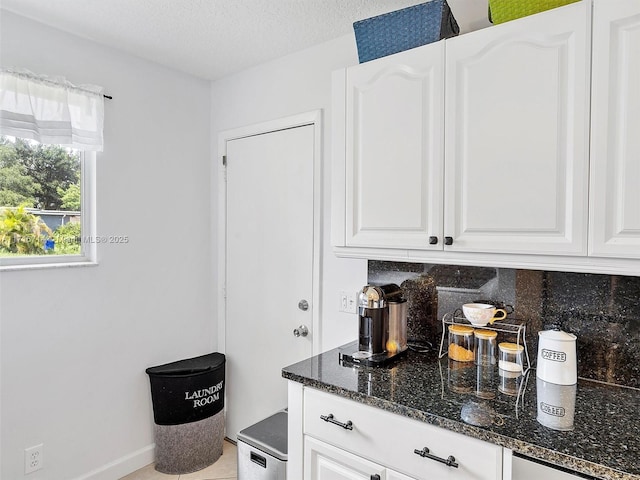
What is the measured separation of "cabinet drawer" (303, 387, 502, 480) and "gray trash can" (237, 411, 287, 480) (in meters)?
0.44

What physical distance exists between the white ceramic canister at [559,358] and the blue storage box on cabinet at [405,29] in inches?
47.1

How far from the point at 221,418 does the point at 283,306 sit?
87 centimetres

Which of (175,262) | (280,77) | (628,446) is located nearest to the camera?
(628,446)

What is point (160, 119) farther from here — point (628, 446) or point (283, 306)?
point (628, 446)

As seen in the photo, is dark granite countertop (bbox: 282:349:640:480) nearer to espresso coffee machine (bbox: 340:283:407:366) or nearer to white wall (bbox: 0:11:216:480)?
espresso coffee machine (bbox: 340:283:407:366)

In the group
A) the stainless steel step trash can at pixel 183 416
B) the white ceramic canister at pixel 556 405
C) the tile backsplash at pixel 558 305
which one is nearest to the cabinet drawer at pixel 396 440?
the white ceramic canister at pixel 556 405

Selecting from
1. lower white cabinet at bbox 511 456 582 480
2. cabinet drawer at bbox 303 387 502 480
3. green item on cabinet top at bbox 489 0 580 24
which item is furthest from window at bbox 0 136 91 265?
lower white cabinet at bbox 511 456 582 480

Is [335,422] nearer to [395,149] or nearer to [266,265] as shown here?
[395,149]

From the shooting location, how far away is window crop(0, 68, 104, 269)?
1984 millimetres

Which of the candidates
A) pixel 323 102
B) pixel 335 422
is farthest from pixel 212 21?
pixel 335 422

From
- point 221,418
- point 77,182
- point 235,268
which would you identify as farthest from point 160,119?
point 221,418

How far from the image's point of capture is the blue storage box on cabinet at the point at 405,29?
5.20 ft

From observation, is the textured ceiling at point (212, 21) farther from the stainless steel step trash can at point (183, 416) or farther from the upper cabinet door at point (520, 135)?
the stainless steel step trash can at point (183, 416)

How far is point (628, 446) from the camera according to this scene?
106 cm
